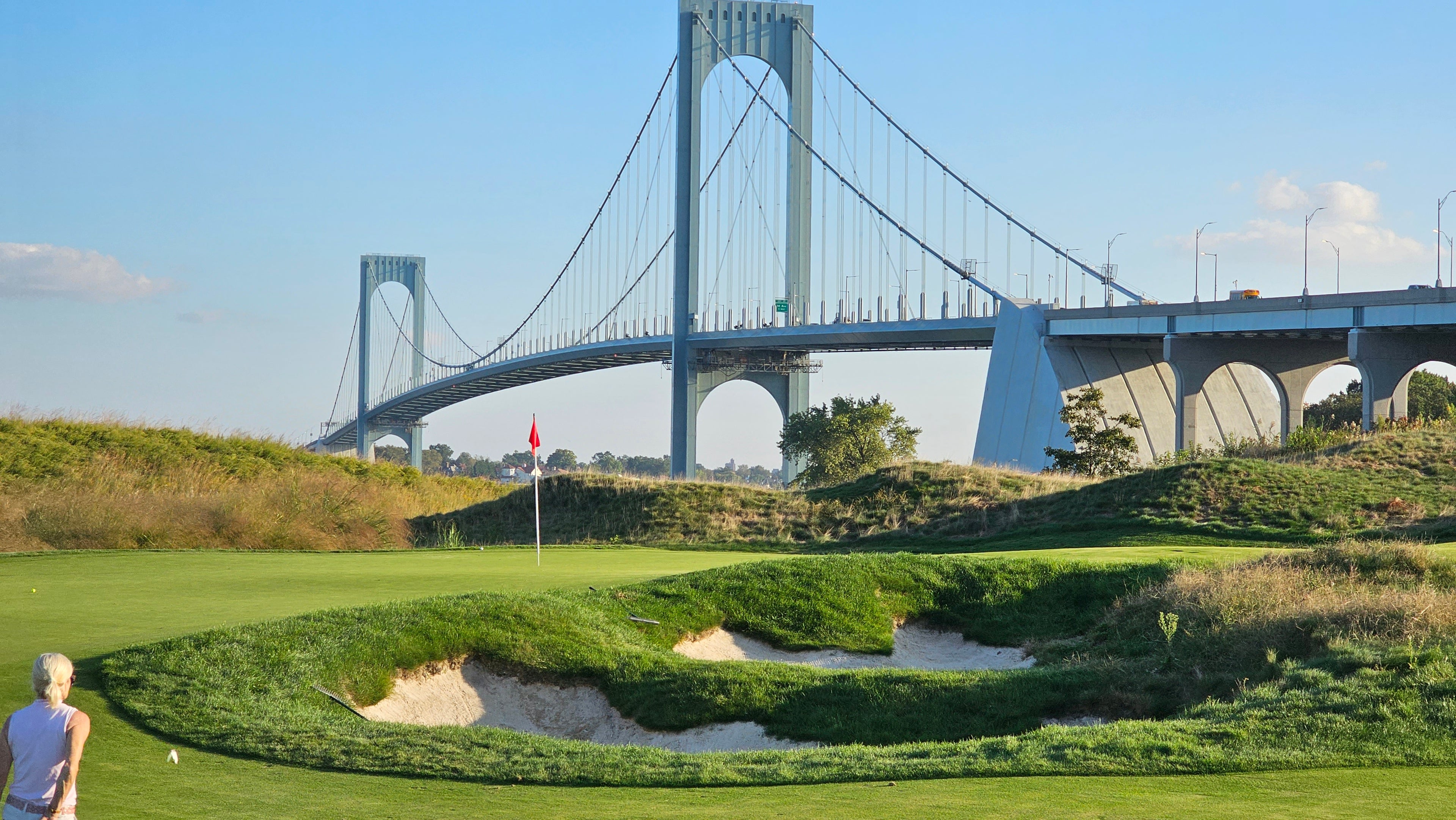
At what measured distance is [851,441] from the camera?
1927 inches

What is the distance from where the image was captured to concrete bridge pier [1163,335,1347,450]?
39531mm

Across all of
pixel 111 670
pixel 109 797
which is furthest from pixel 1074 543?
pixel 109 797

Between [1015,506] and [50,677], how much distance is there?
79.1ft

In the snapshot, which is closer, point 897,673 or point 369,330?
point 897,673

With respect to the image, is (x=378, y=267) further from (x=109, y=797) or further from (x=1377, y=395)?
(x=109, y=797)

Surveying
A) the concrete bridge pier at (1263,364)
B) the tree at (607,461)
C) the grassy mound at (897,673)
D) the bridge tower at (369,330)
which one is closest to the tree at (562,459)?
the tree at (607,461)

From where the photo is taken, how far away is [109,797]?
22.9 ft

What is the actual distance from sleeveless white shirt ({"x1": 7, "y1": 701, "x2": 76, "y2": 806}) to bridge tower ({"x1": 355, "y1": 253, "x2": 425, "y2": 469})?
69883mm

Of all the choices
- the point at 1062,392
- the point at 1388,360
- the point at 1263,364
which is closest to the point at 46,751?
the point at 1388,360

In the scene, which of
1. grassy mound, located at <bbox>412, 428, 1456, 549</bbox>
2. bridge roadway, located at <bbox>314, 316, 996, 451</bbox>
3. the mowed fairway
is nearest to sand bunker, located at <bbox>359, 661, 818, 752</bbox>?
the mowed fairway

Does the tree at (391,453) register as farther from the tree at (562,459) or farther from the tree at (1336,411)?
the tree at (1336,411)

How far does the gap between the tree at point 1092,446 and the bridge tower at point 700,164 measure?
747 inches

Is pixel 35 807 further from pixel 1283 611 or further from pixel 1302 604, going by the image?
pixel 1302 604

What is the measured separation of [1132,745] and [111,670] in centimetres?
742
